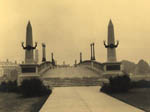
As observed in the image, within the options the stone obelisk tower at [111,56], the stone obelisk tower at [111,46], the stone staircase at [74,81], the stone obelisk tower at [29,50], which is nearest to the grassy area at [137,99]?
the stone staircase at [74,81]

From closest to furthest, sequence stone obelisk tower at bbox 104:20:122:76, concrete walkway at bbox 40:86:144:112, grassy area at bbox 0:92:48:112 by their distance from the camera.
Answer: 1. concrete walkway at bbox 40:86:144:112
2. grassy area at bbox 0:92:48:112
3. stone obelisk tower at bbox 104:20:122:76

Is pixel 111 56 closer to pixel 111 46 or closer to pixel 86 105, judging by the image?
pixel 111 46

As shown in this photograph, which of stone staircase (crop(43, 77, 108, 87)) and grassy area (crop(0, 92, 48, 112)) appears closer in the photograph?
grassy area (crop(0, 92, 48, 112))

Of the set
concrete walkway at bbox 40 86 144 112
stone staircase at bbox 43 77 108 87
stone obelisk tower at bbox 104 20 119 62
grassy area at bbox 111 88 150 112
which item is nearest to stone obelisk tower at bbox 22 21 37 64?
stone staircase at bbox 43 77 108 87

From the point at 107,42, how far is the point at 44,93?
1572cm

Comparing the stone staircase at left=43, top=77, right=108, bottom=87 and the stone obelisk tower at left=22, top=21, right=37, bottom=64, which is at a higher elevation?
the stone obelisk tower at left=22, top=21, right=37, bottom=64

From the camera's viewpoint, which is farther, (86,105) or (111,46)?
(111,46)

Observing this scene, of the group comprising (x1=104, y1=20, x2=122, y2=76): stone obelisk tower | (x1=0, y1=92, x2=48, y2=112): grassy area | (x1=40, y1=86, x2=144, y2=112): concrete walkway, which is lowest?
(x1=0, y1=92, x2=48, y2=112): grassy area

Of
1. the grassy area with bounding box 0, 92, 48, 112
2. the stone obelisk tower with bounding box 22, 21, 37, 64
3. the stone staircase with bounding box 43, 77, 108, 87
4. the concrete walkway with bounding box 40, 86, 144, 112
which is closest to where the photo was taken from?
the concrete walkway with bounding box 40, 86, 144, 112

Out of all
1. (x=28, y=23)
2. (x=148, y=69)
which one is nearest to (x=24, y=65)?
(x=28, y=23)

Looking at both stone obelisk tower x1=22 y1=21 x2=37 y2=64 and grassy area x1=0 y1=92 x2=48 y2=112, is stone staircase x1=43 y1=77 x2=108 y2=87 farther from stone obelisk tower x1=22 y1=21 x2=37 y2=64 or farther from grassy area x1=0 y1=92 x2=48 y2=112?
grassy area x1=0 y1=92 x2=48 y2=112

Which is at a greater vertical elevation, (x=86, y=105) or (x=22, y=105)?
(x=86, y=105)

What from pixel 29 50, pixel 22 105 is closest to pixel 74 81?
pixel 29 50

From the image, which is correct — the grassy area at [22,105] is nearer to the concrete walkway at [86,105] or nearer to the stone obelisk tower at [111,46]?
the concrete walkway at [86,105]
